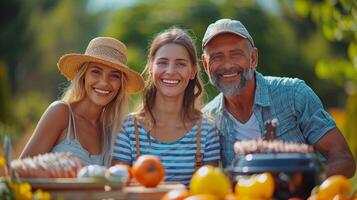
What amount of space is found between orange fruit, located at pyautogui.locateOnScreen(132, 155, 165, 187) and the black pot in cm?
37

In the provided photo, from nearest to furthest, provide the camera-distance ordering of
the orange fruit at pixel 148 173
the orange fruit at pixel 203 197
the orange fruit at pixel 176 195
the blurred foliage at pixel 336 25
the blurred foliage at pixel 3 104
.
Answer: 1. the orange fruit at pixel 203 197
2. the orange fruit at pixel 176 195
3. the orange fruit at pixel 148 173
4. the blurred foliage at pixel 336 25
5. the blurred foliage at pixel 3 104

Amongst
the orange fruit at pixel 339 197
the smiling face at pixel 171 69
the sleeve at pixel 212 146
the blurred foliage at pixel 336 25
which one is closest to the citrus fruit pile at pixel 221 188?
the orange fruit at pixel 339 197

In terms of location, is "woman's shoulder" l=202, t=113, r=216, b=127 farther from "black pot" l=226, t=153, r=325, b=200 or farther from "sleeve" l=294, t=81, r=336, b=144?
"black pot" l=226, t=153, r=325, b=200

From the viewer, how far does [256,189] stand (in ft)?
9.73

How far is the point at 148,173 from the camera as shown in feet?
11.1

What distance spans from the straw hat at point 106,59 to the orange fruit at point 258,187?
1.91m

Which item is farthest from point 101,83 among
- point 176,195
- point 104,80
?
point 176,195

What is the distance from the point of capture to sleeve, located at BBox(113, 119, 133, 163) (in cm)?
457

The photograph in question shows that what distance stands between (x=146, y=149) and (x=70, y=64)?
0.77 meters

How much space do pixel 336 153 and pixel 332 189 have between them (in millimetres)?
1832

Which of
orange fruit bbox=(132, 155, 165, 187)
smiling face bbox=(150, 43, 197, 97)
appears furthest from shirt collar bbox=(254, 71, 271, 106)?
orange fruit bbox=(132, 155, 165, 187)

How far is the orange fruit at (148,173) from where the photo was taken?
3383mm

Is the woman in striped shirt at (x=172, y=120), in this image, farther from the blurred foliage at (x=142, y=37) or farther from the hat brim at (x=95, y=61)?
the blurred foliage at (x=142, y=37)

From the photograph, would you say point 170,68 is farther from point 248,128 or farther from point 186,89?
point 248,128
